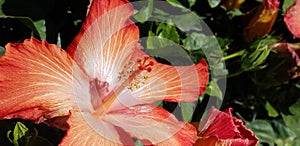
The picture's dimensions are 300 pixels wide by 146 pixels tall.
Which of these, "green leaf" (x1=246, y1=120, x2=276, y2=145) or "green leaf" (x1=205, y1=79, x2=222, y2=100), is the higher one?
"green leaf" (x1=205, y1=79, x2=222, y2=100)

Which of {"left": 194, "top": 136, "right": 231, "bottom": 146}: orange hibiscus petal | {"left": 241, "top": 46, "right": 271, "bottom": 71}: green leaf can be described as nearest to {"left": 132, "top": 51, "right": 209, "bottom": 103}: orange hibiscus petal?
{"left": 194, "top": 136, "right": 231, "bottom": 146}: orange hibiscus petal

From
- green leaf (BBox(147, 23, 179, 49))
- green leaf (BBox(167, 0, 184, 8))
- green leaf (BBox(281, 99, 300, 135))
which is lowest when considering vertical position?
green leaf (BBox(281, 99, 300, 135))

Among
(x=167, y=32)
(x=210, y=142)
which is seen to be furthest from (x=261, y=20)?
(x=210, y=142)

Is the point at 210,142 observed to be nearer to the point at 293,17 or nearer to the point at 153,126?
the point at 153,126

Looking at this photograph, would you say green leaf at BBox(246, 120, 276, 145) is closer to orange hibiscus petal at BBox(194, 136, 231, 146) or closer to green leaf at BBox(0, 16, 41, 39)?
orange hibiscus petal at BBox(194, 136, 231, 146)

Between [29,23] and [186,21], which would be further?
[186,21]

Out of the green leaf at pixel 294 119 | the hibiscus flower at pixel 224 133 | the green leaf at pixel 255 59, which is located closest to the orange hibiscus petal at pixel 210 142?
the hibiscus flower at pixel 224 133
